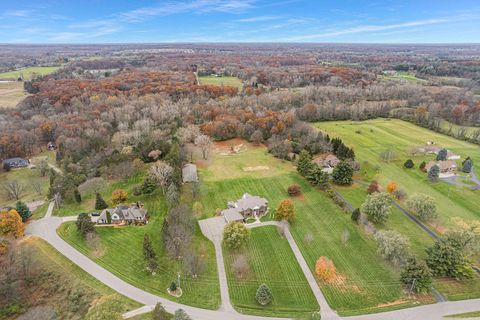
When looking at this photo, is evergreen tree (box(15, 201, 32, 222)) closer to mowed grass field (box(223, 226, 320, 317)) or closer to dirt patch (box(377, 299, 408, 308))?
mowed grass field (box(223, 226, 320, 317))

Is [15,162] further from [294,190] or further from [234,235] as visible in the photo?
[294,190]

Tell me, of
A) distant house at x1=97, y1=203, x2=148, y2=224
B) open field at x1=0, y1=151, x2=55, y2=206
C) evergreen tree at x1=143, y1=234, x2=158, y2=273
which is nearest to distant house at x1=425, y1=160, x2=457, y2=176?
evergreen tree at x1=143, y1=234, x2=158, y2=273

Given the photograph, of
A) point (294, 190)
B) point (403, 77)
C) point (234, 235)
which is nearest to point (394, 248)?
point (294, 190)

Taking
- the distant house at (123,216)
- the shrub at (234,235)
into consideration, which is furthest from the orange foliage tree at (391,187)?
the distant house at (123,216)

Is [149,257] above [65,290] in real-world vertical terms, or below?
above

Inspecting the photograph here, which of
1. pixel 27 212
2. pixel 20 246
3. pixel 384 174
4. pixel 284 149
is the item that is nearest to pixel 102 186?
pixel 27 212

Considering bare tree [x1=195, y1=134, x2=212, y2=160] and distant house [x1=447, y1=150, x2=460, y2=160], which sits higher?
bare tree [x1=195, y1=134, x2=212, y2=160]

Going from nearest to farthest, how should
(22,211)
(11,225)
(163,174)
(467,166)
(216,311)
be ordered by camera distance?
(216,311), (11,225), (22,211), (163,174), (467,166)
